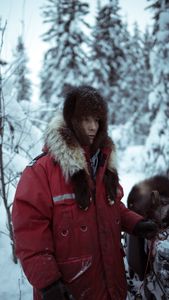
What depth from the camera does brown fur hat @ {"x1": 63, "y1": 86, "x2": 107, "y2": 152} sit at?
8.21ft

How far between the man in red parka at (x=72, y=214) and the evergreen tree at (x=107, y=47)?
17538 millimetres

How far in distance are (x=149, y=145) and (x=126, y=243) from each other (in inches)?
356

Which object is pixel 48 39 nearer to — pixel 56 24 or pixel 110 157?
pixel 56 24

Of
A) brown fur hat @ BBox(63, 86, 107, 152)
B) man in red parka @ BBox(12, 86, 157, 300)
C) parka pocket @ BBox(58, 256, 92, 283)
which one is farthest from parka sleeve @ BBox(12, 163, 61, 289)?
brown fur hat @ BBox(63, 86, 107, 152)

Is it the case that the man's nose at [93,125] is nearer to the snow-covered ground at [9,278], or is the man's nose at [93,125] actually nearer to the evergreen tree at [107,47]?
the snow-covered ground at [9,278]

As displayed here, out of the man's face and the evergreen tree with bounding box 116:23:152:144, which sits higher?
the evergreen tree with bounding box 116:23:152:144

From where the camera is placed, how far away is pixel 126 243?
3.37 m

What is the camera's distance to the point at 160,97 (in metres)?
11.6

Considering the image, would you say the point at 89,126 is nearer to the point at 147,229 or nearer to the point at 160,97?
the point at 147,229

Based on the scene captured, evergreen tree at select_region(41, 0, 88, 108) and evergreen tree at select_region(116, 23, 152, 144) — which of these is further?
evergreen tree at select_region(116, 23, 152, 144)

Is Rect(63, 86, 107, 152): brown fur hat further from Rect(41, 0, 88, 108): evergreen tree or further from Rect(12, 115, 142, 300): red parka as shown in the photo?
Rect(41, 0, 88, 108): evergreen tree

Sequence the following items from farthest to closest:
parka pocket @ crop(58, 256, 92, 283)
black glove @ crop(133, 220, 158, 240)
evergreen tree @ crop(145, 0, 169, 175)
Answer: evergreen tree @ crop(145, 0, 169, 175) → black glove @ crop(133, 220, 158, 240) → parka pocket @ crop(58, 256, 92, 283)

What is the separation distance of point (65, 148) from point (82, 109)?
16.9 inches

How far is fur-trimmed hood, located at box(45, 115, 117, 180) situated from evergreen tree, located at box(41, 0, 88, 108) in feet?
46.4
